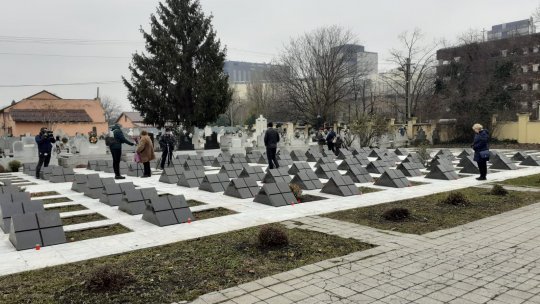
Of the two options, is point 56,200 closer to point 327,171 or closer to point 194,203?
point 194,203

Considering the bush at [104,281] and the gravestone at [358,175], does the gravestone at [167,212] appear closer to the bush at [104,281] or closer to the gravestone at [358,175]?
the bush at [104,281]

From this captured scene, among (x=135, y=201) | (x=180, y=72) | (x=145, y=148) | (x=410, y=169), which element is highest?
(x=180, y=72)

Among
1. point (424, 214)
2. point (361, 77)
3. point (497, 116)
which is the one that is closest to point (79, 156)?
point (424, 214)

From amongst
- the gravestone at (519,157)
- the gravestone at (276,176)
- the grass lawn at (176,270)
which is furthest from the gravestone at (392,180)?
the gravestone at (519,157)

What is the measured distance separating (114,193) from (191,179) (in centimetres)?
331

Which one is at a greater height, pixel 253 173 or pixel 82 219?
pixel 253 173

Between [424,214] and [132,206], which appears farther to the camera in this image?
[132,206]

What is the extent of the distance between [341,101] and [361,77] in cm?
542

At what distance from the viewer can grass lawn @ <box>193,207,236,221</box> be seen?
874cm

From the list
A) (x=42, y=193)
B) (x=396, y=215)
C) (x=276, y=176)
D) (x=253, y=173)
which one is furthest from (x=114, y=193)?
(x=396, y=215)

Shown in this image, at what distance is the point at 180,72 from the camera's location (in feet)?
105

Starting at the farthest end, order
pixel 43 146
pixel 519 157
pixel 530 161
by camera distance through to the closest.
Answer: pixel 519 157
pixel 530 161
pixel 43 146

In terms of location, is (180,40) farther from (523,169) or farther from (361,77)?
(361,77)

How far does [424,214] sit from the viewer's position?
8445mm
